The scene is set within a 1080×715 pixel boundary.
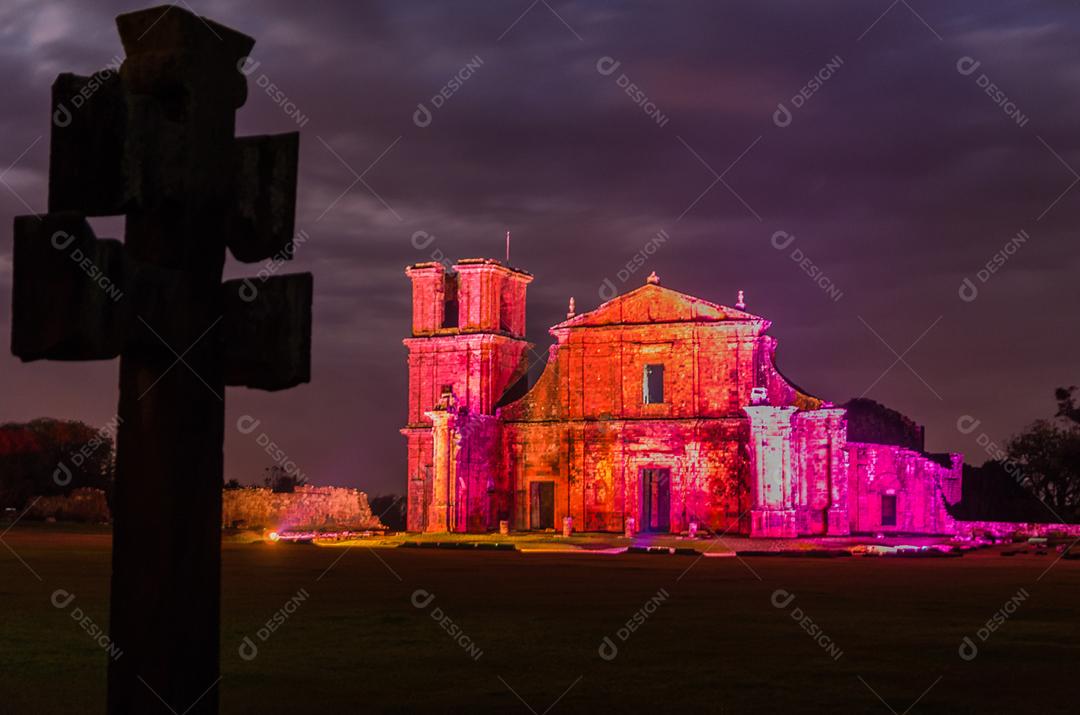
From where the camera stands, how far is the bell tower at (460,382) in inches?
1754

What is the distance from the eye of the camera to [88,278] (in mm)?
2621

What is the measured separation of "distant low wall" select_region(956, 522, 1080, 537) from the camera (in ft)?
136

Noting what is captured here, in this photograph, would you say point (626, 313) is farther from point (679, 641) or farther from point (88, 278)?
point (88, 278)

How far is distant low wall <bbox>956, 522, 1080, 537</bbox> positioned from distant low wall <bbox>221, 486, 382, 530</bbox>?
857 inches

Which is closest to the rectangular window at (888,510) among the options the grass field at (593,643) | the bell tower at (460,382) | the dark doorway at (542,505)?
the dark doorway at (542,505)

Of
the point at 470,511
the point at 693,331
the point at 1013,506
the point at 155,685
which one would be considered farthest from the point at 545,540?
the point at 155,685

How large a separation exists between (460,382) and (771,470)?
467 inches

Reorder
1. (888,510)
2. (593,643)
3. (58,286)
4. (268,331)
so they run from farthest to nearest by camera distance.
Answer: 1. (888,510)
2. (593,643)
3. (268,331)
4. (58,286)

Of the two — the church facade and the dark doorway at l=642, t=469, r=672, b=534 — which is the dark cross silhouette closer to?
the church facade

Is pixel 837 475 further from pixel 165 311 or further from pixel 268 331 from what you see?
pixel 165 311

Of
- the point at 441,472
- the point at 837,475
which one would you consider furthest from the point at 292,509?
the point at 837,475

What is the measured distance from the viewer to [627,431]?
44.7 m

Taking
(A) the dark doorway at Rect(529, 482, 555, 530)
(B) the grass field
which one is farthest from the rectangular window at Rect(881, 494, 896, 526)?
(B) the grass field

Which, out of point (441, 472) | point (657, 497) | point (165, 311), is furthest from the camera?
point (657, 497)
